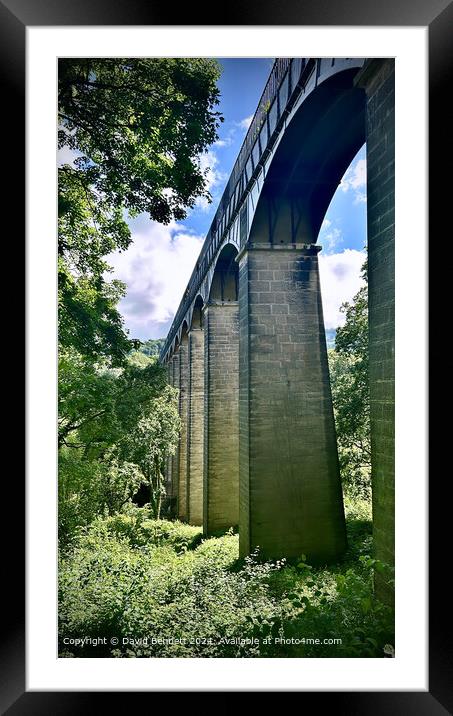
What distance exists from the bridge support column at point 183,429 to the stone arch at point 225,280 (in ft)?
19.1

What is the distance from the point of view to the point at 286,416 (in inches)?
276

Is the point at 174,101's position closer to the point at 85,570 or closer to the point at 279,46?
the point at 279,46

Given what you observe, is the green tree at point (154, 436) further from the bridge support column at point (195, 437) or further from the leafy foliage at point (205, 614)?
the leafy foliage at point (205, 614)

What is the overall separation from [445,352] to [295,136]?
3.80m

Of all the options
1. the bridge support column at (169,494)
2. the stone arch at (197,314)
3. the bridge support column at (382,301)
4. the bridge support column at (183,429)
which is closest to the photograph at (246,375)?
the bridge support column at (382,301)

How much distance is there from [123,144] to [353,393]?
254 inches

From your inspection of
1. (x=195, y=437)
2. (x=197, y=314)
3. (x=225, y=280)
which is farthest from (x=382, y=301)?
(x=195, y=437)

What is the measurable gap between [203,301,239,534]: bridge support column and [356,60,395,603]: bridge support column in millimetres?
7866

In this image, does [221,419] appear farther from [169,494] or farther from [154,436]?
[169,494]

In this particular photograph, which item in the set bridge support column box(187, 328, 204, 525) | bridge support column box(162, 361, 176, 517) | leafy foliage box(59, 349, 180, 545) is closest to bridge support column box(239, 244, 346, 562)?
leafy foliage box(59, 349, 180, 545)

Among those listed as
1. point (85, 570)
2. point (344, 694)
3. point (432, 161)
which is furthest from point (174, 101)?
point (344, 694)

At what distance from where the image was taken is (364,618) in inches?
138

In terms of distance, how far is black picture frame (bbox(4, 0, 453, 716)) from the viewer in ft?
9.94

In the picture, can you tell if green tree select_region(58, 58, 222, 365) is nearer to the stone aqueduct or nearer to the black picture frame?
the black picture frame
